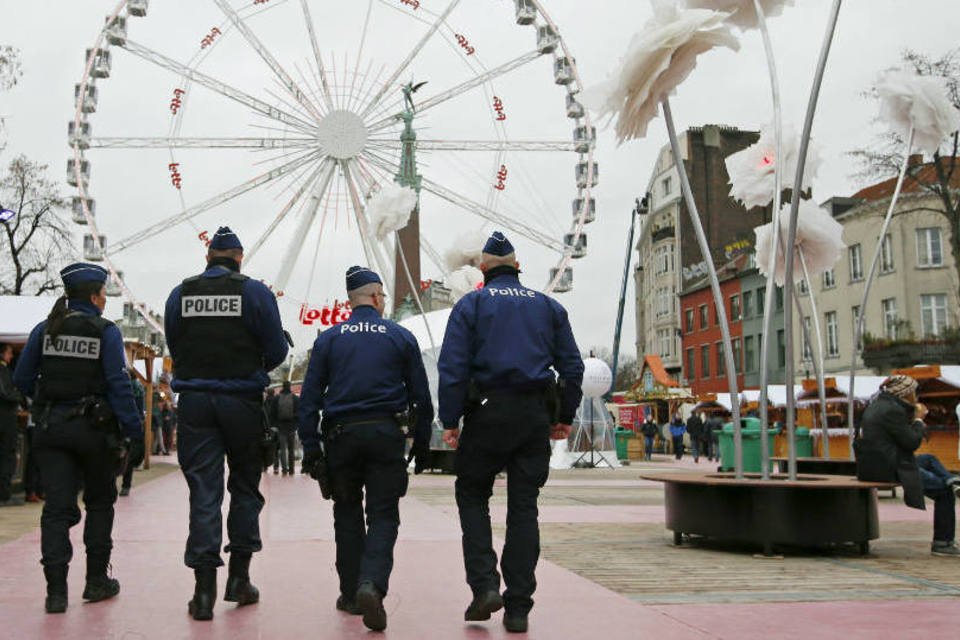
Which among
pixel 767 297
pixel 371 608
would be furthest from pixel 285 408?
pixel 371 608

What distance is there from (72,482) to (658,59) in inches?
193

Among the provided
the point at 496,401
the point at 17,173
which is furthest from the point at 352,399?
the point at 17,173

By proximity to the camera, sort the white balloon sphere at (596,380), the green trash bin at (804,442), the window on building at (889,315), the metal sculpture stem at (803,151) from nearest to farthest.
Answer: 1. the metal sculpture stem at (803,151)
2. the green trash bin at (804,442)
3. the white balloon sphere at (596,380)
4. the window on building at (889,315)

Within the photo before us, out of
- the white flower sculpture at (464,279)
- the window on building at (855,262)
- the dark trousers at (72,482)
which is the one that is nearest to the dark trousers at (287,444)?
the white flower sculpture at (464,279)

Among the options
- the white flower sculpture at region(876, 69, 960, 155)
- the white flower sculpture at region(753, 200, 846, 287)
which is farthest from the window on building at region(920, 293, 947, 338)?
the white flower sculpture at region(753, 200, 846, 287)

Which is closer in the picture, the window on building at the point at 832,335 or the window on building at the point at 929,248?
the window on building at the point at 929,248

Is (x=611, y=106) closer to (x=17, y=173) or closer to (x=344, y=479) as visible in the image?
(x=344, y=479)

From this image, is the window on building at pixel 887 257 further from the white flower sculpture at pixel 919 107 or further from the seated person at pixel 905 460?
the seated person at pixel 905 460

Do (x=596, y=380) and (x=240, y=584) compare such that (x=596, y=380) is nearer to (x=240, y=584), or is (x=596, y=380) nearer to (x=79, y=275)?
(x=79, y=275)

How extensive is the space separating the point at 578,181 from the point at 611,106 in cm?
1980

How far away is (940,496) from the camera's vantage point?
759 centimetres

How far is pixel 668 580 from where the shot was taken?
6.06 meters

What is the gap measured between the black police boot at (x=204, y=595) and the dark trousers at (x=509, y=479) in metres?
1.16

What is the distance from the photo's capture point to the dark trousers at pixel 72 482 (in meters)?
5.01
